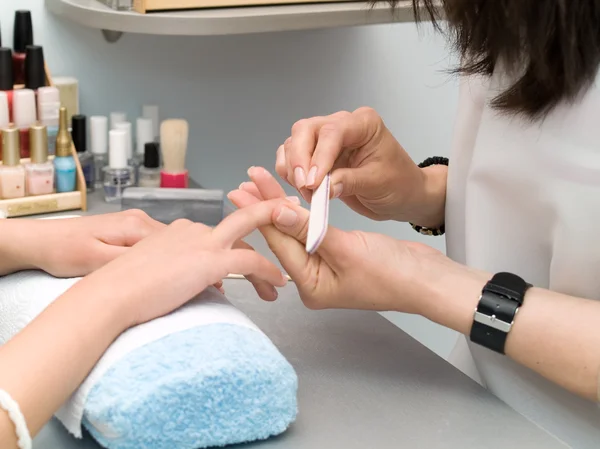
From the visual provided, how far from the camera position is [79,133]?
1342 millimetres

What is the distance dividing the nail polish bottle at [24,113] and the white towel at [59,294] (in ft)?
1.77

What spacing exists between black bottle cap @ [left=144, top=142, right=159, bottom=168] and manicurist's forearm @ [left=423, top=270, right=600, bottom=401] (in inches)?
29.0

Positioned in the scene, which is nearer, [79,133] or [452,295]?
[452,295]

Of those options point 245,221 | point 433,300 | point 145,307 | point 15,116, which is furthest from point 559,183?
point 15,116

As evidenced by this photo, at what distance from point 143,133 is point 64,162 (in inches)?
7.7

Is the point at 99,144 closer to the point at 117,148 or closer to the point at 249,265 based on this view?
the point at 117,148

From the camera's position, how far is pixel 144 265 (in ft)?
2.29

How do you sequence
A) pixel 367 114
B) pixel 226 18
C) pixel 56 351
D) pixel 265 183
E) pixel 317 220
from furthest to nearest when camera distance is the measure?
1. pixel 226 18
2. pixel 367 114
3. pixel 265 183
4. pixel 317 220
5. pixel 56 351

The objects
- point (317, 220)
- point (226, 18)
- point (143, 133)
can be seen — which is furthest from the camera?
point (143, 133)

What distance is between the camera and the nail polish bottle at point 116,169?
1.31m

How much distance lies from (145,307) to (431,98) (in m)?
1.12

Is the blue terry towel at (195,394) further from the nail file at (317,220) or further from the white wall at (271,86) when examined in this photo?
the white wall at (271,86)

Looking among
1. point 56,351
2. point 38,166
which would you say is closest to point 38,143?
point 38,166

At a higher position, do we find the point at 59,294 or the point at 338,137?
the point at 338,137
